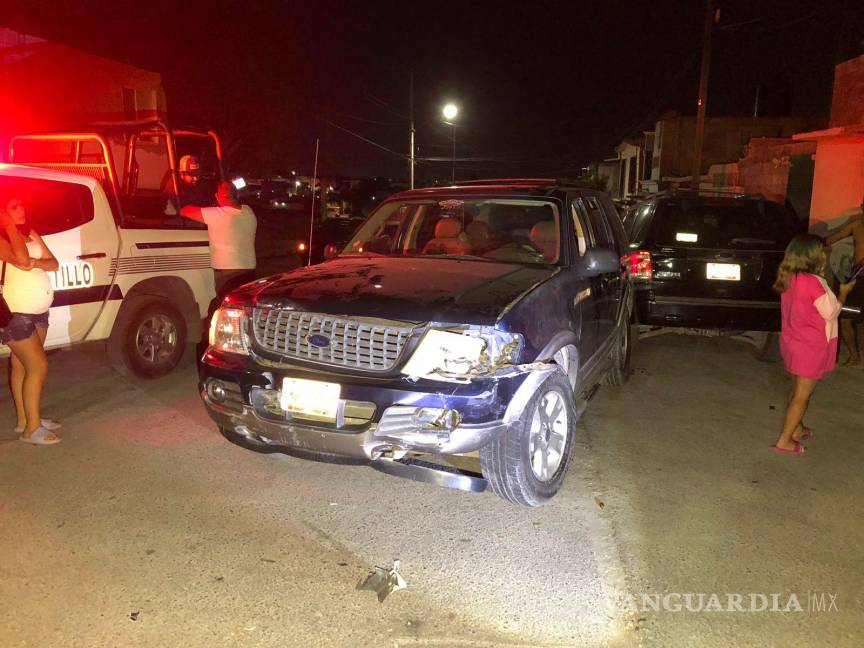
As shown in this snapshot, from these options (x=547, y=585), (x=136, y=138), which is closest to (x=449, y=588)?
(x=547, y=585)

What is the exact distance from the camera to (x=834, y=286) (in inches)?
309

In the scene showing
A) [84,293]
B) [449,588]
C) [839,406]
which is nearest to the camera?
[449,588]

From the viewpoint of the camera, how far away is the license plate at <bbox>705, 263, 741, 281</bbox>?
281 inches

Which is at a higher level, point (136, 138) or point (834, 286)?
point (136, 138)

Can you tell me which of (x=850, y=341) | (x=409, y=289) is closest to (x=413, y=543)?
(x=409, y=289)

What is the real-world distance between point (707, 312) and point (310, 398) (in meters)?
5.07

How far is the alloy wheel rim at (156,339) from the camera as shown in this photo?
6.46 m

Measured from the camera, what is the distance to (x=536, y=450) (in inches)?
154

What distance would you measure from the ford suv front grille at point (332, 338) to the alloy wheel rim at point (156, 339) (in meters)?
3.01

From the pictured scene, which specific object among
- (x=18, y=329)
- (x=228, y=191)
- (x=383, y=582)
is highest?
(x=228, y=191)

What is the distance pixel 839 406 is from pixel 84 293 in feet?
21.5

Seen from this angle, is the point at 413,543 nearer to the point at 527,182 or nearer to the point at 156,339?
the point at 527,182

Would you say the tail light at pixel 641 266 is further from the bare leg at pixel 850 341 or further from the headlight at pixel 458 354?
the headlight at pixel 458 354

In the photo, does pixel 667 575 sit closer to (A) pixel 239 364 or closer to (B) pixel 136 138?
(A) pixel 239 364
